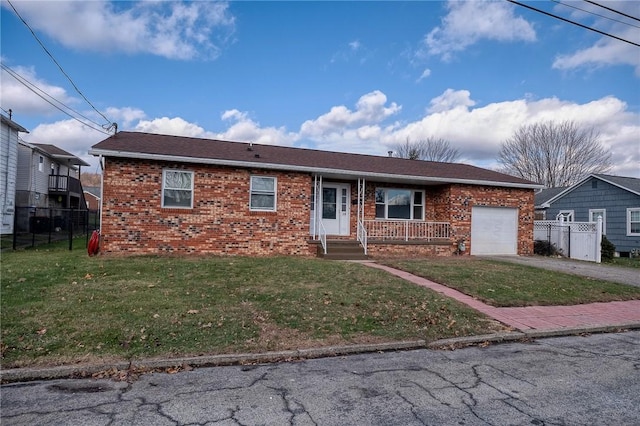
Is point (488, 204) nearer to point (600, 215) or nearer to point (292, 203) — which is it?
point (292, 203)

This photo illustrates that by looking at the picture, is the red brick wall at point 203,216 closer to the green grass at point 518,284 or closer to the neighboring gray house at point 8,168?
the green grass at point 518,284

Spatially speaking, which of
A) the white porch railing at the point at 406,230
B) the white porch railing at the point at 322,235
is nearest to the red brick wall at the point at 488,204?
the white porch railing at the point at 406,230

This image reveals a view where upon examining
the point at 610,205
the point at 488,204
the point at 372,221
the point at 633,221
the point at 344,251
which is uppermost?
the point at 610,205

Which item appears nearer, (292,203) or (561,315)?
(561,315)

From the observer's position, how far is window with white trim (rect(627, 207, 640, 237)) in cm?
2158

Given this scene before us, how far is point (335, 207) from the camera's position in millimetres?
15828

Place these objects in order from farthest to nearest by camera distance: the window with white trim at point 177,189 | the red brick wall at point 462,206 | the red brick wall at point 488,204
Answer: the red brick wall at point 488,204, the red brick wall at point 462,206, the window with white trim at point 177,189

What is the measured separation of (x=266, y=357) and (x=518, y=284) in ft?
23.2

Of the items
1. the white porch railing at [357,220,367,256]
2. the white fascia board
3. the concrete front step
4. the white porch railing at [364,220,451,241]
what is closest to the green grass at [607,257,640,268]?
the white fascia board

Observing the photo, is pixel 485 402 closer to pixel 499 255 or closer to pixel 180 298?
pixel 180 298

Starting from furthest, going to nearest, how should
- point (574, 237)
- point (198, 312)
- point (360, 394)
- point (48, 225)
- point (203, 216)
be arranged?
1. point (48, 225)
2. point (574, 237)
3. point (203, 216)
4. point (198, 312)
5. point (360, 394)

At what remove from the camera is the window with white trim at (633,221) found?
21.6 meters

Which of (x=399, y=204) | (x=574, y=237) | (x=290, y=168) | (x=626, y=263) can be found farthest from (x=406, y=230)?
(x=626, y=263)

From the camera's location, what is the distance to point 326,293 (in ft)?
26.1
